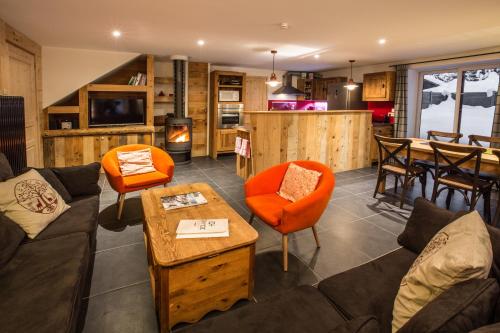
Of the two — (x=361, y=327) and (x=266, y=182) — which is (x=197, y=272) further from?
(x=266, y=182)

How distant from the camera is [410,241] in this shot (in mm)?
1885

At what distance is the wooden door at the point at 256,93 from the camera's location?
26.9 feet

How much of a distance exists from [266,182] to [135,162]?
1.81 m

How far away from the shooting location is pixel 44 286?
1491 mm

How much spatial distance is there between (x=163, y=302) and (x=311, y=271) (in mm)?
1230

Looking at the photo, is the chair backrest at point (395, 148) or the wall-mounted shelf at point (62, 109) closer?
the chair backrest at point (395, 148)

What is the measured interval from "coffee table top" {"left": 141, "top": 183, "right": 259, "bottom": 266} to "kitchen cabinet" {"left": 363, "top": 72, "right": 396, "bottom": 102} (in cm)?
556

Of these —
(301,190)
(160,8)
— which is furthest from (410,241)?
(160,8)

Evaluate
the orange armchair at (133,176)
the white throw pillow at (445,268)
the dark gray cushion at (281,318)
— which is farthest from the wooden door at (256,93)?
the white throw pillow at (445,268)

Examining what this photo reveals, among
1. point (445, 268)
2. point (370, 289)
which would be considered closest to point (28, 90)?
point (370, 289)

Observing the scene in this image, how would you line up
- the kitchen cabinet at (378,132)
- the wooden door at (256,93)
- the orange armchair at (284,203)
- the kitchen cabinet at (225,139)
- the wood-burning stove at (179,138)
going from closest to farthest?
the orange armchair at (284,203), the kitchen cabinet at (378,132), the wood-burning stove at (179,138), the kitchen cabinet at (225,139), the wooden door at (256,93)

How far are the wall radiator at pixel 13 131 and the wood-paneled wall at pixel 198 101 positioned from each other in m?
3.69

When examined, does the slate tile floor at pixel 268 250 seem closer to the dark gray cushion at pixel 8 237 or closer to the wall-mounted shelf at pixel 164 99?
the dark gray cushion at pixel 8 237

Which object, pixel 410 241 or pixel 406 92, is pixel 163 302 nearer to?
pixel 410 241
